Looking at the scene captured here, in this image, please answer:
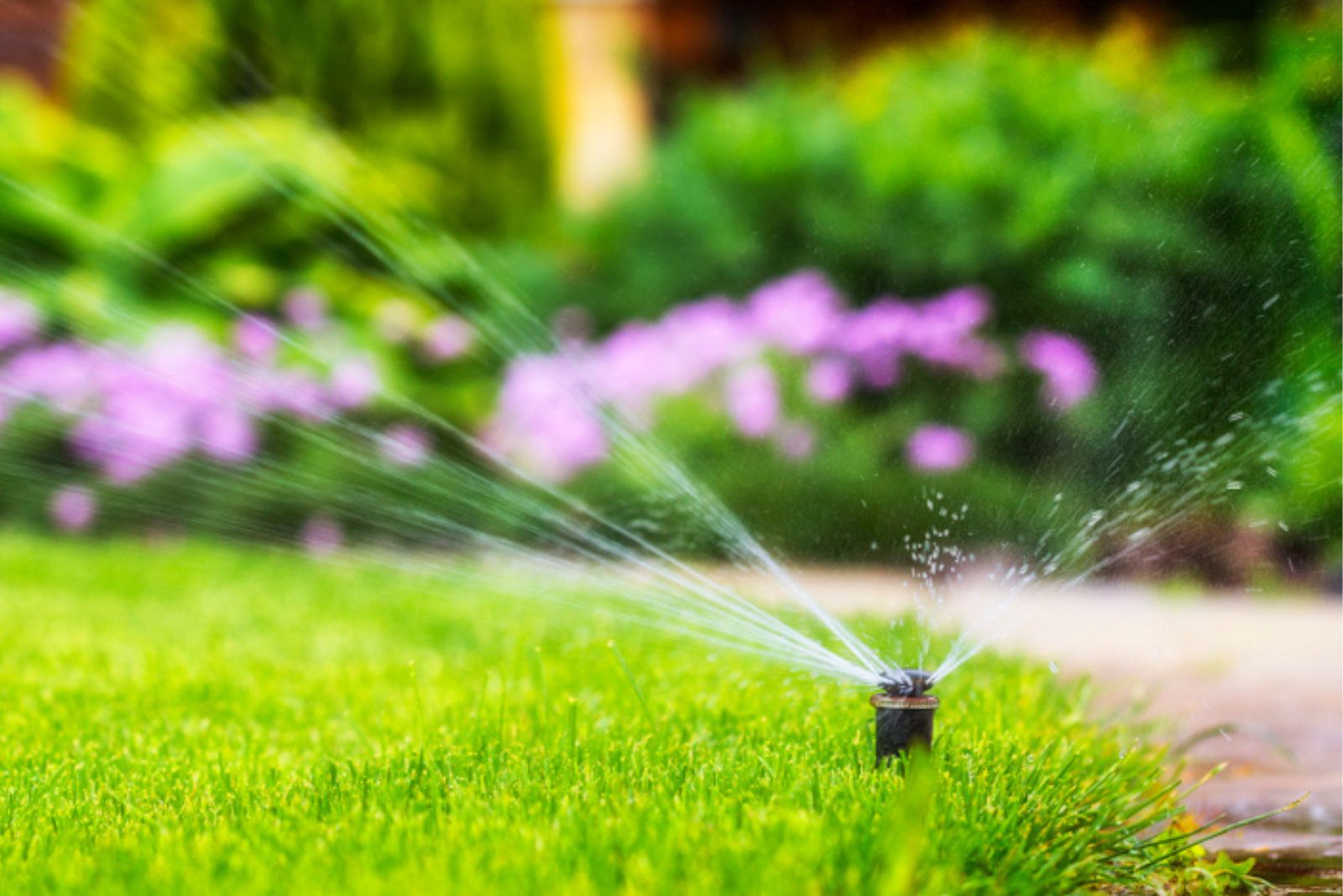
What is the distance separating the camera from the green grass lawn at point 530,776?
5.97 feet

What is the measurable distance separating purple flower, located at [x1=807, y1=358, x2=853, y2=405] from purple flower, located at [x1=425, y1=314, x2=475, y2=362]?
171 cm

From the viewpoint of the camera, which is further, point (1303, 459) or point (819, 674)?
point (1303, 459)

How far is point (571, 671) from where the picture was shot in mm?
3197

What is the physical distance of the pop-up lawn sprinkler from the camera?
6.75 ft

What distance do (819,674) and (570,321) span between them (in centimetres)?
462

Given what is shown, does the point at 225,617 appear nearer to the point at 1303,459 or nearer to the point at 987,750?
the point at 987,750

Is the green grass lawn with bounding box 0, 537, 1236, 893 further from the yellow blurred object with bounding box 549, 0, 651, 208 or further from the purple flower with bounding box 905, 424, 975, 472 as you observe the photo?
the yellow blurred object with bounding box 549, 0, 651, 208

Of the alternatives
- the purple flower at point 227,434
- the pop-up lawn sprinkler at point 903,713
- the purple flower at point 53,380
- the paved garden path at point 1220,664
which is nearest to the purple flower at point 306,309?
the purple flower at point 227,434

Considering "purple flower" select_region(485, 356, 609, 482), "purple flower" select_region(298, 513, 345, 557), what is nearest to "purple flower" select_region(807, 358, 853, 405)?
"purple flower" select_region(485, 356, 609, 482)

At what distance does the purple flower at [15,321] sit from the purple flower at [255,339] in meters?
0.78

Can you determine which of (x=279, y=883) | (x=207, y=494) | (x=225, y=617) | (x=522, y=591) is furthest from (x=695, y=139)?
(x=279, y=883)

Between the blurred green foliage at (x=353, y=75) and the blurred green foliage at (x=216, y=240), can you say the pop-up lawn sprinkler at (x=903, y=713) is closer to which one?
the blurred green foliage at (x=216, y=240)

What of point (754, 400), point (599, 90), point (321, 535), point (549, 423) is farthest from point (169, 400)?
point (599, 90)

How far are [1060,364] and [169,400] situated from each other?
3.23 m
